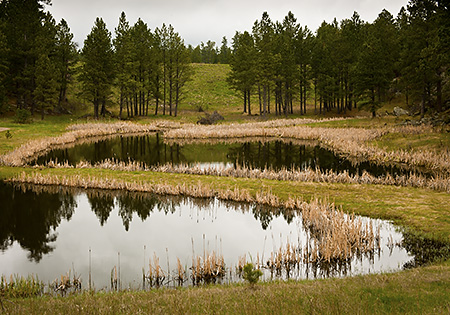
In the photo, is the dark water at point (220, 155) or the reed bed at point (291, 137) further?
the dark water at point (220, 155)

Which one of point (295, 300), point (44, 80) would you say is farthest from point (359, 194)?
point (44, 80)

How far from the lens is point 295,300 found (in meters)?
7.50

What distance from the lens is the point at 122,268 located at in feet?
39.2

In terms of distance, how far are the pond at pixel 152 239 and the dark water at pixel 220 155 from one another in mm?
10518

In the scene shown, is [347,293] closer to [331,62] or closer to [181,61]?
[331,62]

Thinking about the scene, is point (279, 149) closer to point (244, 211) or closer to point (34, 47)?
point (244, 211)

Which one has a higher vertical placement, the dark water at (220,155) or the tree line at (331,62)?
the tree line at (331,62)

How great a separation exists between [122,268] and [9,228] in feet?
25.1

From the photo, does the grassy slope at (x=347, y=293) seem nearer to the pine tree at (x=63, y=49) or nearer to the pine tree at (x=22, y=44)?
the pine tree at (x=22, y=44)

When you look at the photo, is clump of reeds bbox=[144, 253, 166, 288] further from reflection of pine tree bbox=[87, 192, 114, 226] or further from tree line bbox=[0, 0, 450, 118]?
tree line bbox=[0, 0, 450, 118]

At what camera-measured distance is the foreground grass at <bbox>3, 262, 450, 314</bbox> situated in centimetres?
679

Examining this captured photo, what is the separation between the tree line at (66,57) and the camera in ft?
190

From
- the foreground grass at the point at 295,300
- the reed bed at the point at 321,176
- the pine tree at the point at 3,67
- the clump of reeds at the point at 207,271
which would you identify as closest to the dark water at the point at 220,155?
the reed bed at the point at 321,176

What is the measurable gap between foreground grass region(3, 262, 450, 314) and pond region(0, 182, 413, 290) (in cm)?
254
